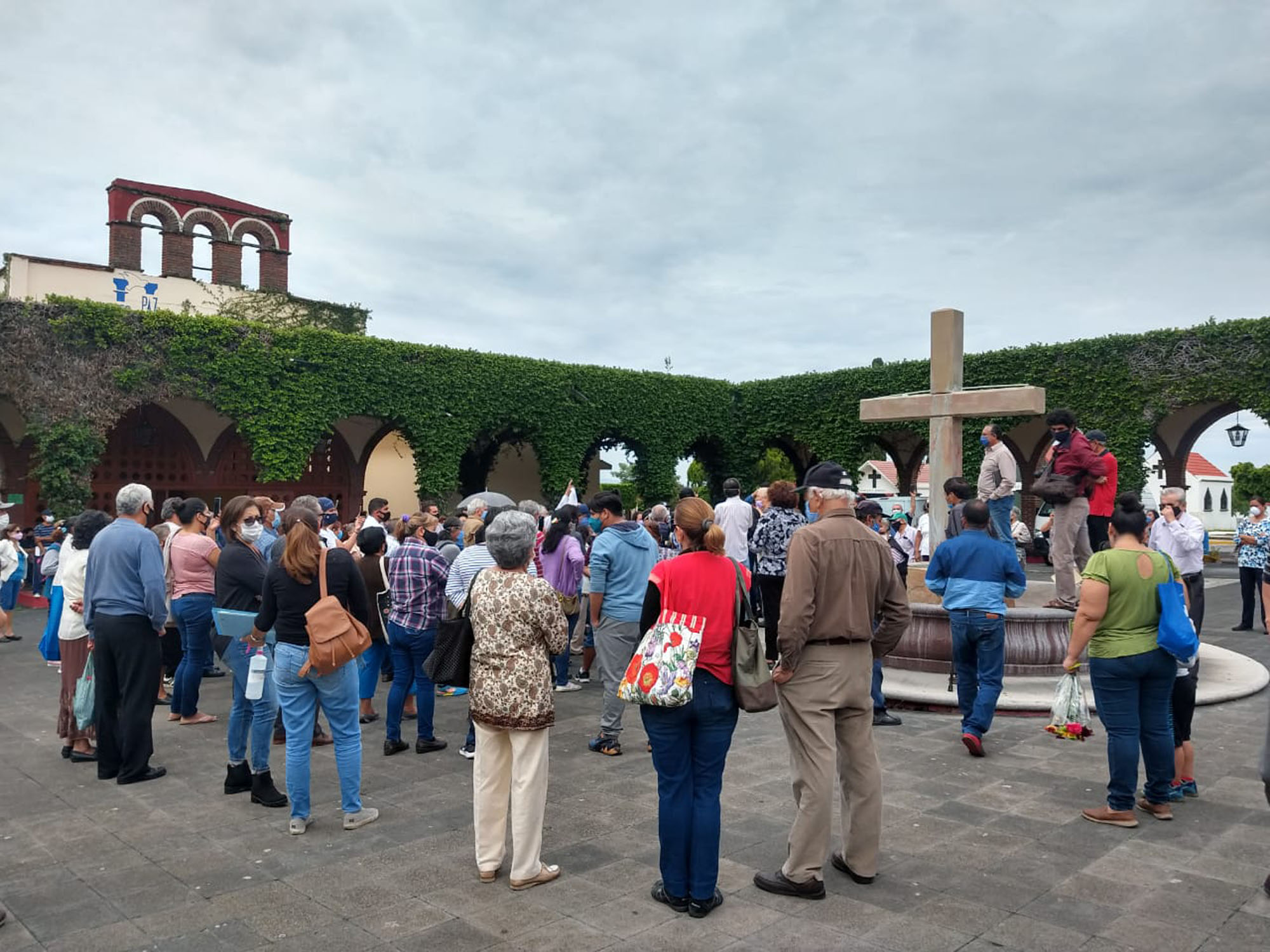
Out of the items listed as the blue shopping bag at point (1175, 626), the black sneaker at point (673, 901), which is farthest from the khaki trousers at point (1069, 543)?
the black sneaker at point (673, 901)

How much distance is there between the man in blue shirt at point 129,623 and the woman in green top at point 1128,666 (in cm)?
522

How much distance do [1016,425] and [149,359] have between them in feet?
67.0

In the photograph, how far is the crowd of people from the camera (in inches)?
142

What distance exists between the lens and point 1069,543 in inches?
310

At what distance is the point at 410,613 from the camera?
605cm

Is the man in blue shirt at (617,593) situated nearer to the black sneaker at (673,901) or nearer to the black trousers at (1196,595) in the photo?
the black sneaker at (673,901)

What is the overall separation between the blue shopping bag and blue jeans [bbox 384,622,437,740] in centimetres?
427

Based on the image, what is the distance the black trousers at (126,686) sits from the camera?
210 inches

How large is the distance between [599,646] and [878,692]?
2058 millimetres

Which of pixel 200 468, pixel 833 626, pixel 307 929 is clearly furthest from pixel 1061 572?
pixel 200 468

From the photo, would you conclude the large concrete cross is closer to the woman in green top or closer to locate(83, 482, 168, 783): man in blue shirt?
the woman in green top

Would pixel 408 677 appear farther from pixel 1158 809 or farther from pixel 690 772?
pixel 1158 809

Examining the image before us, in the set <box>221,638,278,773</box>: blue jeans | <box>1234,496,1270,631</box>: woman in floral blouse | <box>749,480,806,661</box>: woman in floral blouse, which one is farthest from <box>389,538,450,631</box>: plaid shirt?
<box>1234,496,1270,631</box>: woman in floral blouse

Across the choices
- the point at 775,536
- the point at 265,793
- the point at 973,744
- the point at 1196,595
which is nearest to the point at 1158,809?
the point at 973,744
